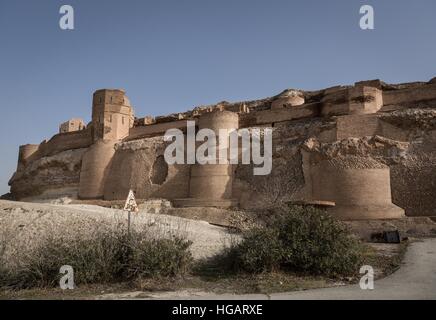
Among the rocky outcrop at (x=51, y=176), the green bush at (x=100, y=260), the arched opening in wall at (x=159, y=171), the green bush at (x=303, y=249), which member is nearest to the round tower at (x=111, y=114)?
the rocky outcrop at (x=51, y=176)

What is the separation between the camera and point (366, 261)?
941 cm

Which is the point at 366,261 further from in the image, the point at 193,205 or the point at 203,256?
the point at 193,205

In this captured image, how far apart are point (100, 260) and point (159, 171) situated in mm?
Result: 17671

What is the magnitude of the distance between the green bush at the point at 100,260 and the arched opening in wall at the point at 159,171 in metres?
16.5

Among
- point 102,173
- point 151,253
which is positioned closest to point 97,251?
point 151,253

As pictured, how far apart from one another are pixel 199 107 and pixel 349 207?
16.3 meters

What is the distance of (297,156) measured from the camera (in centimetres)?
2045

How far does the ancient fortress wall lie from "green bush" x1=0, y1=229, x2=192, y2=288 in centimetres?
1090

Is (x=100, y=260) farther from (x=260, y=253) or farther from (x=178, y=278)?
(x=260, y=253)

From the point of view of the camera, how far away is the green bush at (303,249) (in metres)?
8.23

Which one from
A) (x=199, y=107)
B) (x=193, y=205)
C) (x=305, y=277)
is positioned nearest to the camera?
(x=305, y=277)

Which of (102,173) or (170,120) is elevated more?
(170,120)

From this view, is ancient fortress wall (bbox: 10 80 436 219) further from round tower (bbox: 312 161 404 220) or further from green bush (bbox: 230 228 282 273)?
green bush (bbox: 230 228 282 273)

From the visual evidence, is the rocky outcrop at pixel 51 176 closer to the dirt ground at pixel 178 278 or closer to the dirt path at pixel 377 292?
the dirt ground at pixel 178 278
